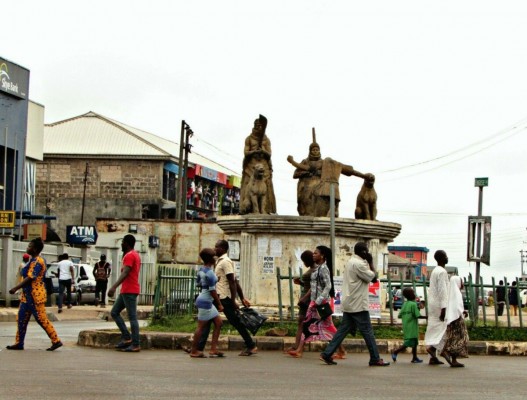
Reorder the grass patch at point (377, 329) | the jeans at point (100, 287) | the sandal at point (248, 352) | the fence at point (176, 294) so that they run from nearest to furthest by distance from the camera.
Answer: the sandal at point (248, 352)
the grass patch at point (377, 329)
the fence at point (176, 294)
the jeans at point (100, 287)

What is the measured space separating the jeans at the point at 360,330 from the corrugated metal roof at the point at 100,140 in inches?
2379

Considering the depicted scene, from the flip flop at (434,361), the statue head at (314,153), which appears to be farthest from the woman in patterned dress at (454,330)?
the statue head at (314,153)

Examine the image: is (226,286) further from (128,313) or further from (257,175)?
(257,175)

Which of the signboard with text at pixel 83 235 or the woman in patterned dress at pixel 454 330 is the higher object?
the signboard with text at pixel 83 235

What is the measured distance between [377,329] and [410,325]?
3.36 metres

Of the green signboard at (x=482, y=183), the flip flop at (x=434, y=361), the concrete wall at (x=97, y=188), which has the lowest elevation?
the flip flop at (x=434, y=361)

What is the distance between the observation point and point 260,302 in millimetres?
22547

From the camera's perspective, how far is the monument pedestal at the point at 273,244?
883 inches

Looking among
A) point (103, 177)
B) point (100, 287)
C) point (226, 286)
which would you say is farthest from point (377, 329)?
point (103, 177)

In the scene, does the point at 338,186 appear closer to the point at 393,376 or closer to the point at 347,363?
the point at 347,363

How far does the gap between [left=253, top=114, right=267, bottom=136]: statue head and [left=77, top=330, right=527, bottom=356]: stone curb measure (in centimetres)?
668

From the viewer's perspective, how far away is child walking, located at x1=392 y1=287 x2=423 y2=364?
53.3 ft

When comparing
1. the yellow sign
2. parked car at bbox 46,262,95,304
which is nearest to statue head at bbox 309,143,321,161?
parked car at bbox 46,262,95,304

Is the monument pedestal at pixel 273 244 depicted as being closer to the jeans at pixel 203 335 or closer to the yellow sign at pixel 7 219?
the jeans at pixel 203 335
